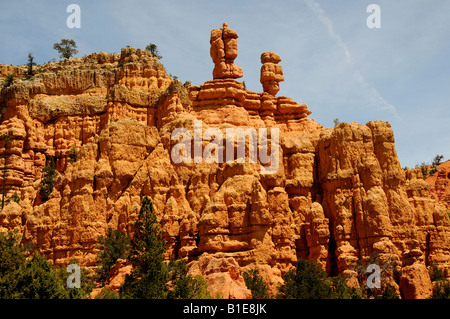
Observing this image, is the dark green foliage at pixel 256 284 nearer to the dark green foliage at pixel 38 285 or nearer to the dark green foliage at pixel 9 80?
the dark green foliage at pixel 38 285

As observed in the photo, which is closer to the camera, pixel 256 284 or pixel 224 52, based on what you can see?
pixel 256 284

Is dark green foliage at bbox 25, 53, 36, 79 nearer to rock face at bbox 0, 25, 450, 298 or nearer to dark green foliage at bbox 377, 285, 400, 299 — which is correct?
rock face at bbox 0, 25, 450, 298

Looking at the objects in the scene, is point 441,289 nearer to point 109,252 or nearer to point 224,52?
point 109,252

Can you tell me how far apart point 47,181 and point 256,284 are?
22225 mm

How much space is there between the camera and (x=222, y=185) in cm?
5419

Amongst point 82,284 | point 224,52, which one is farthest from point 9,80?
point 82,284

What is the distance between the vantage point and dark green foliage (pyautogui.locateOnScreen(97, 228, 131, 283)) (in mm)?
50375

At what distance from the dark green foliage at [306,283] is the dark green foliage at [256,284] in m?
1.53

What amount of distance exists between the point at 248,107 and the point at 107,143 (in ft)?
52.4

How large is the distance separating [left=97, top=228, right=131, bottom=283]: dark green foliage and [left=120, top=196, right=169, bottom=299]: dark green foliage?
111 cm

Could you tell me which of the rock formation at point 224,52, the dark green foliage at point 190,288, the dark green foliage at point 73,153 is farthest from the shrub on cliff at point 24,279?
the rock formation at point 224,52

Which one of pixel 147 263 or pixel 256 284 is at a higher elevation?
pixel 147 263
